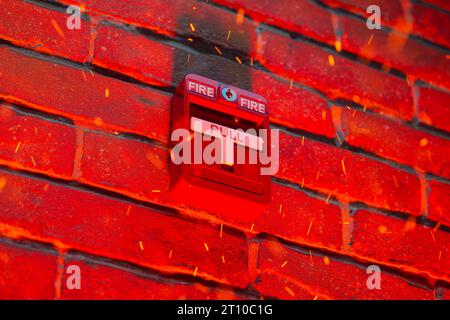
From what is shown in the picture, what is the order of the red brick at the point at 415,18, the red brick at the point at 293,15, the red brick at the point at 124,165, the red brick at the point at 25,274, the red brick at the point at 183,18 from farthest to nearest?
the red brick at the point at 415,18, the red brick at the point at 293,15, the red brick at the point at 183,18, the red brick at the point at 124,165, the red brick at the point at 25,274

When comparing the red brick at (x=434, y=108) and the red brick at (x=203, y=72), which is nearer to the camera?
the red brick at (x=203, y=72)

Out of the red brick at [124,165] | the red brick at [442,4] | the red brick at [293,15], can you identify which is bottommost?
the red brick at [124,165]

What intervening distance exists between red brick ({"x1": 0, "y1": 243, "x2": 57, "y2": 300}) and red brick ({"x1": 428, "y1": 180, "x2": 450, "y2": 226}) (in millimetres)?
693

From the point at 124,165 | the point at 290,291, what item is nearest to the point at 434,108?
the point at 290,291

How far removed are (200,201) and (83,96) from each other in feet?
0.85

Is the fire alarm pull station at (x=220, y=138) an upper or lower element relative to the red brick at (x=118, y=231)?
upper

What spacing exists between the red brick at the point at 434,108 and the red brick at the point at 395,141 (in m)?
0.04

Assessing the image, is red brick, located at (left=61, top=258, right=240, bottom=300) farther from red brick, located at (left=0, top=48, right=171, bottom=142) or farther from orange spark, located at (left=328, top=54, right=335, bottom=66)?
orange spark, located at (left=328, top=54, right=335, bottom=66)

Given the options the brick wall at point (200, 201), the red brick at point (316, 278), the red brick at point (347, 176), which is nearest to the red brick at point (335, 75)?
the brick wall at point (200, 201)

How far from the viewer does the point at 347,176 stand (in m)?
1.11

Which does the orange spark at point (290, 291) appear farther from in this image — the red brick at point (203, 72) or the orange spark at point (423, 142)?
the orange spark at point (423, 142)

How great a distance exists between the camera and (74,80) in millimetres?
992

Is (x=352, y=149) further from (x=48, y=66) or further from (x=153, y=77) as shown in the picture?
(x=48, y=66)

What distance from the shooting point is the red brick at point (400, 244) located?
1.08 meters
